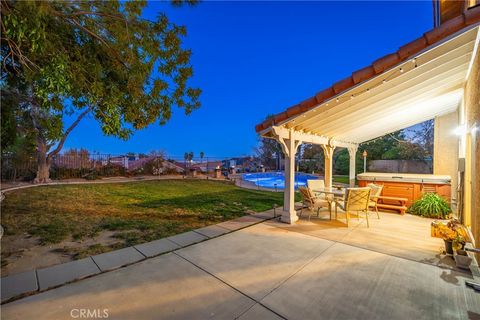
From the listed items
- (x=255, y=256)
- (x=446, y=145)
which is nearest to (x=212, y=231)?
(x=255, y=256)

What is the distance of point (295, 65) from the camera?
51969 mm

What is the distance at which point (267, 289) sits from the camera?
262 cm

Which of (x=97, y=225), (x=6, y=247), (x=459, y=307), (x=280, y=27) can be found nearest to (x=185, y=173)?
(x=97, y=225)

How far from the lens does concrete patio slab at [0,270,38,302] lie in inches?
96.0

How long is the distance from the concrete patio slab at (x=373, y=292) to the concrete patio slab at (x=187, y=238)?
6.69 feet

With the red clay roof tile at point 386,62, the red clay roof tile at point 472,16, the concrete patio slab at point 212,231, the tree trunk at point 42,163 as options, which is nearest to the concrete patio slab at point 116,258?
the concrete patio slab at point 212,231

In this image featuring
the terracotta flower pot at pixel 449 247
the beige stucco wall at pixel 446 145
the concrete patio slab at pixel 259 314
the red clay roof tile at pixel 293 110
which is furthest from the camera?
the beige stucco wall at pixel 446 145

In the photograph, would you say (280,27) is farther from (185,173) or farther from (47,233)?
(47,233)

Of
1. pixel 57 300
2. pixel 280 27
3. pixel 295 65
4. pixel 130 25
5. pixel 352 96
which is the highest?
pixel 295 65

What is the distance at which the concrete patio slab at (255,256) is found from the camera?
9.25 feet

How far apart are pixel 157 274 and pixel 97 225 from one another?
2955mm

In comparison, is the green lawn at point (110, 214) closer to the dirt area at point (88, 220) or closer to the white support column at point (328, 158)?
the dirt area at point (88, 220)

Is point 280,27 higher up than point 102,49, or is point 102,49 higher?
point 280,27

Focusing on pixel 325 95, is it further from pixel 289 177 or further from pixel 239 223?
pixel 239 223
